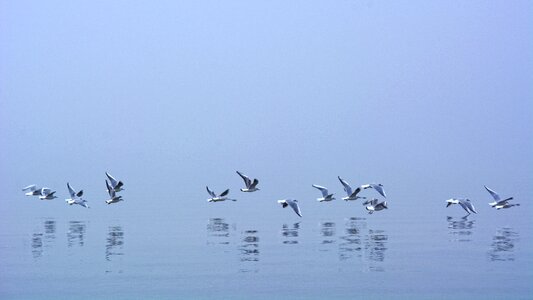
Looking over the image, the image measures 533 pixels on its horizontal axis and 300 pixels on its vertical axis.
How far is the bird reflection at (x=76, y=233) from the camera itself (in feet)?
167

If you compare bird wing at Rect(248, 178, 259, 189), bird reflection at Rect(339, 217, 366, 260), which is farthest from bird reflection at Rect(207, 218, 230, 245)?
bird reflection at Rect(339, 217, 366, 260)

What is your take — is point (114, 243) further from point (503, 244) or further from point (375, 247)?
point (503, 244)

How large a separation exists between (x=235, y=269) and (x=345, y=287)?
5.77 m

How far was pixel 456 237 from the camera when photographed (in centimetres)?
5194

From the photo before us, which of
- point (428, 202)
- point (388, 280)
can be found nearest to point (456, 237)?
point (388, 280)

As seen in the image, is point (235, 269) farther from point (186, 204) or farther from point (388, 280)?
point (186, 204)

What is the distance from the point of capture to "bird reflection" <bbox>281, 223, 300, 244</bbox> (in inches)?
2008

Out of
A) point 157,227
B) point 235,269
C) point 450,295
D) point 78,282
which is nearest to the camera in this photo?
point 450,295

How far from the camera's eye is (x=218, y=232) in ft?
185

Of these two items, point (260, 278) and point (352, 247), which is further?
point (352, 247)

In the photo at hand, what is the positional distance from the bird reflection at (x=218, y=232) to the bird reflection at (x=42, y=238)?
8.42m

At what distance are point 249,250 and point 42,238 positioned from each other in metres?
13.1

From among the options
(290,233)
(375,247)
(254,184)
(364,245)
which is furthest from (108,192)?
(375,247)

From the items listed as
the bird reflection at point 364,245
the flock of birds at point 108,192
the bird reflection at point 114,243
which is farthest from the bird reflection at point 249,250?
the flock of birds at point 108,192
